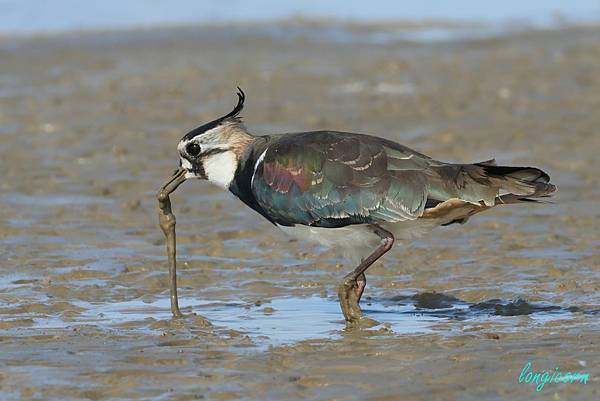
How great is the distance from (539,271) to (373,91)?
717 centimetres

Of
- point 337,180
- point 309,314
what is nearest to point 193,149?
point 337,180

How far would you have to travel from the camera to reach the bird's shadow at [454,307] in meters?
8.54

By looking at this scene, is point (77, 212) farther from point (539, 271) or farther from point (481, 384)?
point (481, 384)

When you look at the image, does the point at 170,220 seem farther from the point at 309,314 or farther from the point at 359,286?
the point at 359,286

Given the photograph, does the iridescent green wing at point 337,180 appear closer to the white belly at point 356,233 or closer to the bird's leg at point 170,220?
the white belly at point 356,233

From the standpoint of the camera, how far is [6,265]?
10.0m

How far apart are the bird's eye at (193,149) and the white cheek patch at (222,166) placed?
78 millimetres

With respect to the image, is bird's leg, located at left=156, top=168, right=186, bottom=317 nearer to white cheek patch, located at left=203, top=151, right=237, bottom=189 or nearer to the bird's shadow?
white cheek patch, located at left=203, top=151, right=237, bottom=189

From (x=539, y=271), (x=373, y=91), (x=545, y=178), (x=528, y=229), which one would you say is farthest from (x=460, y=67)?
(x=545, y=178)

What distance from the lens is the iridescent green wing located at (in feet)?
27.0

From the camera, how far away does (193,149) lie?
343 inches

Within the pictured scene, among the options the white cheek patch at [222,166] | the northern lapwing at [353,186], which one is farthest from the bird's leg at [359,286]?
the white cheek patch at [222,166]

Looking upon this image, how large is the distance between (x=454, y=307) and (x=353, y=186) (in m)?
1.23

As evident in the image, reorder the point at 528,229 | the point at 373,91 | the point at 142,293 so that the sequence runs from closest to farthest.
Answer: the point at 142,293 < the point at 528,229 < the point at 373,91
